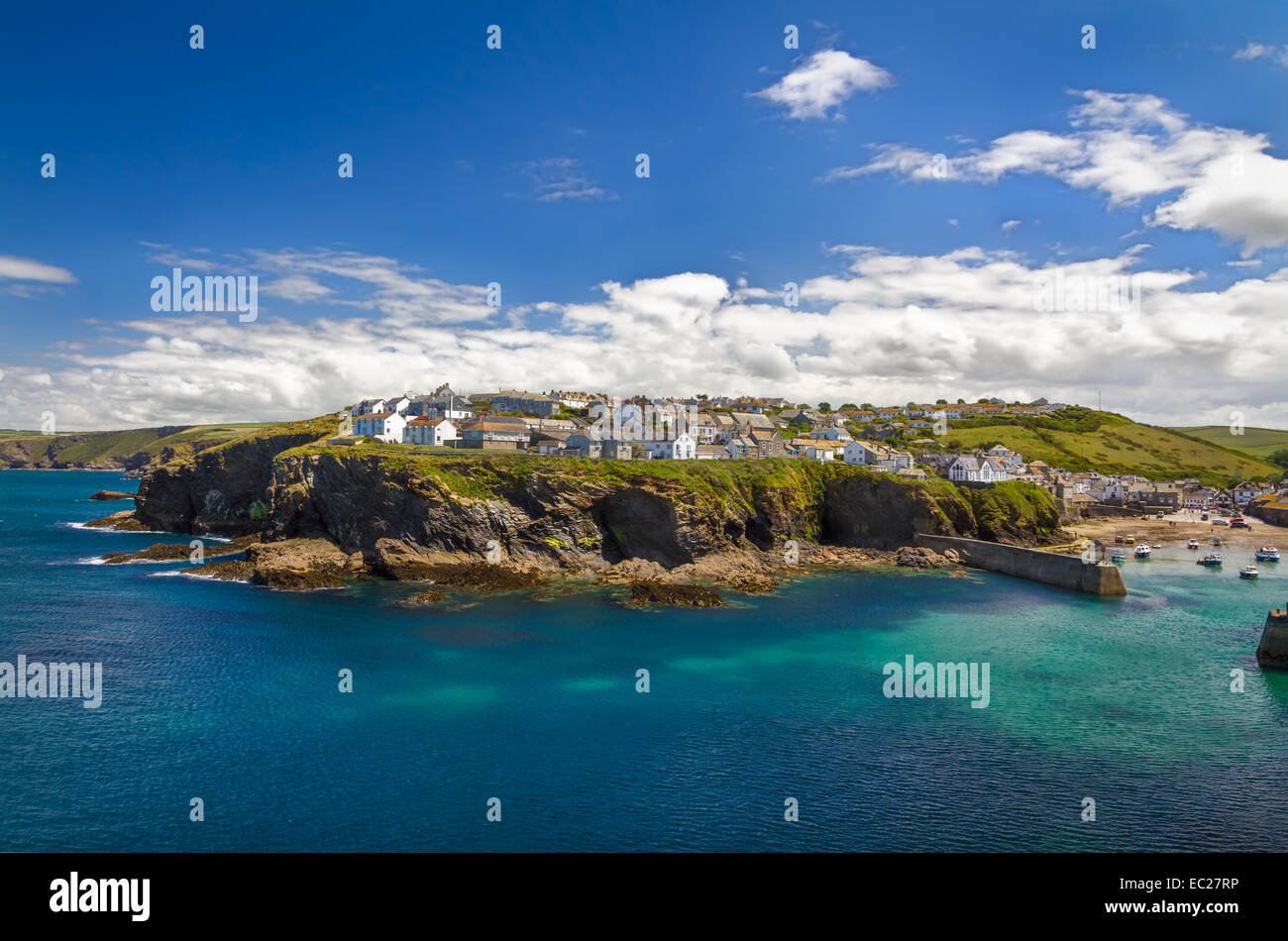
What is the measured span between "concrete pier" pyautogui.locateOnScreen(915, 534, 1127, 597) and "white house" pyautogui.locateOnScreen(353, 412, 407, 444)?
67.0 meters

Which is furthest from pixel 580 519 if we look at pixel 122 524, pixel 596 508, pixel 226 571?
pixel 122 524

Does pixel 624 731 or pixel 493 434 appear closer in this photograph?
pixel 624 731

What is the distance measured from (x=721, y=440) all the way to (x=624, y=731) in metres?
72.0

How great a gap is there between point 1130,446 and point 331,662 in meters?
181

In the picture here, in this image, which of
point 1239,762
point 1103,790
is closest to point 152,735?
point 1103,790

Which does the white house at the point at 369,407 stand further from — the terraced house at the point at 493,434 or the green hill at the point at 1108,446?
the green hill at the point at 1108,446

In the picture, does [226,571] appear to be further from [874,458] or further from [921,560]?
[874,458]

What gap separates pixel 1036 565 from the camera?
62969 mm

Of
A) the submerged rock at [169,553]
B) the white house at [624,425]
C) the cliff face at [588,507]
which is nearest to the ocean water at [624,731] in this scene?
the cliff face at [588,507]

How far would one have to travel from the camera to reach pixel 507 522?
207 feet

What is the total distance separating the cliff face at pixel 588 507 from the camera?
6269 centimetres
